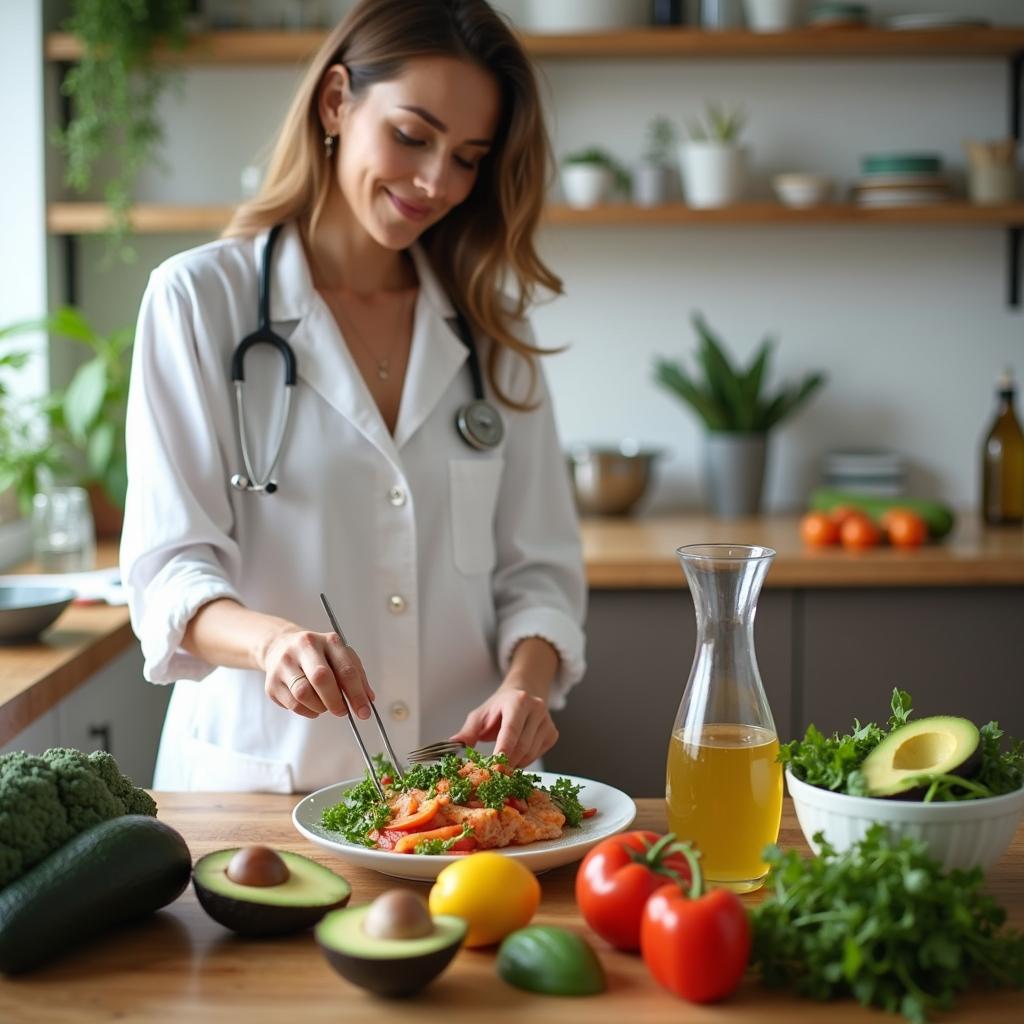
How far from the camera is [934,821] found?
1.10 metres

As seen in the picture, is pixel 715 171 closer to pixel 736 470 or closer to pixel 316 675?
pixel 736 470

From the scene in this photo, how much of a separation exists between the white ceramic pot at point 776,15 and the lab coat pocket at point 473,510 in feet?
6.22

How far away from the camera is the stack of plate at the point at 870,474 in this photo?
3.58 m

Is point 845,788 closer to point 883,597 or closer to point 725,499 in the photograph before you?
point 883,597

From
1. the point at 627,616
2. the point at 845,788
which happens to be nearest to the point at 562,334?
the point at 627,616

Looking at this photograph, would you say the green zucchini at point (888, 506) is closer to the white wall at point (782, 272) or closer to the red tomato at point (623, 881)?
the white wall at point (782, 272)

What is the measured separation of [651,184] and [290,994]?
9.15 feet

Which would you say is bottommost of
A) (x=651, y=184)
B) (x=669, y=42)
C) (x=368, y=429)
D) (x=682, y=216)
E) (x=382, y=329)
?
(x=368, y=429)

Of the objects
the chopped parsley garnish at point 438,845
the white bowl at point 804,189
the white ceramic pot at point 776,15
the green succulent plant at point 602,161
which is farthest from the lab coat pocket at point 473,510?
the white ceramic pot at point 776,15

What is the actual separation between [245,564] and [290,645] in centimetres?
51

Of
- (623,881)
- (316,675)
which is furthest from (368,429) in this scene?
(623,881)

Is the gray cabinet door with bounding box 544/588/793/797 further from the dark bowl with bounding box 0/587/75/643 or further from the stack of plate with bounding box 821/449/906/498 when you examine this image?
the dark bowl with bounding box 0/587/75/643

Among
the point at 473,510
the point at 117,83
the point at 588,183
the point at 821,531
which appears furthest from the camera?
the point at 588,183

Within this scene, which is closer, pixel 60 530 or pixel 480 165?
pixel 480 165
